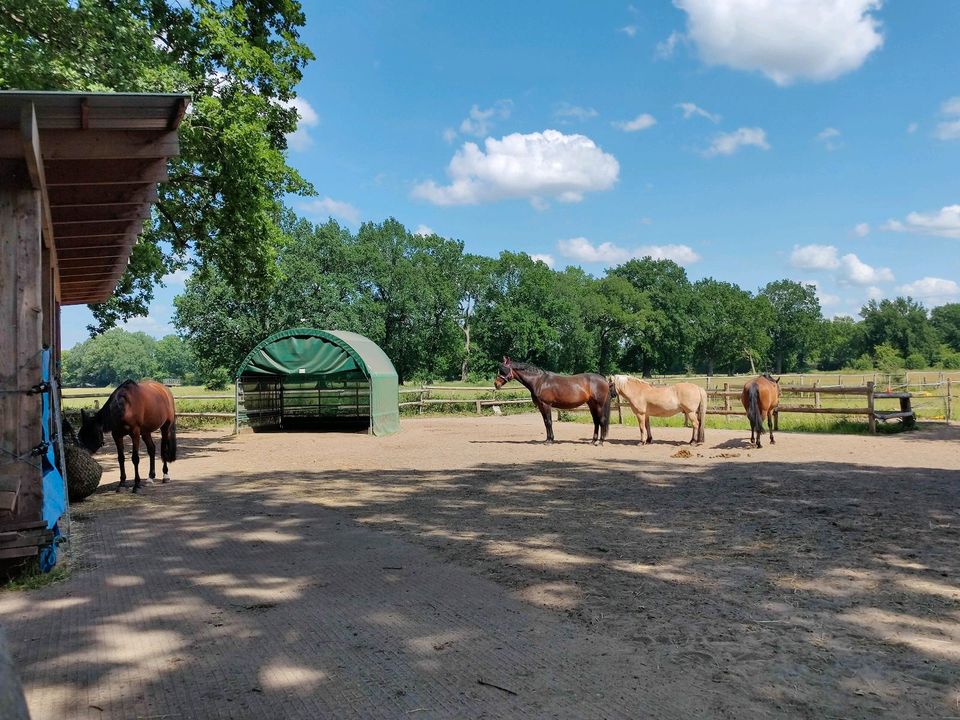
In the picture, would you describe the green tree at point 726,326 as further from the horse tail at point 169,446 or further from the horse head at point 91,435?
the horse head at point 91,435

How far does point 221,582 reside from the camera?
4844mm

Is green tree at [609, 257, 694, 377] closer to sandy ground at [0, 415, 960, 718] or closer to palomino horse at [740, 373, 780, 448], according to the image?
palomino horse at [740, 373, 780, 448]

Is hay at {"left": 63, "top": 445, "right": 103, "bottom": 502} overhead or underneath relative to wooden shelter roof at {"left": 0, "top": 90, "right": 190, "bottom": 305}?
underneath

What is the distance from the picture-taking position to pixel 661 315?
7188 cm

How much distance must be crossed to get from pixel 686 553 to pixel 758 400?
9470 mm

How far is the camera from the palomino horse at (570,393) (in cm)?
1549

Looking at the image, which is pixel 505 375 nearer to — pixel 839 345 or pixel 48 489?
pixel 48 489

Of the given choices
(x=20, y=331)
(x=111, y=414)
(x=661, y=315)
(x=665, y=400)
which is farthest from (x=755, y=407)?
(x=661, y=315)

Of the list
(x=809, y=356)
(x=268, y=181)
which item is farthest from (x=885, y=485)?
(x=809, y=356)

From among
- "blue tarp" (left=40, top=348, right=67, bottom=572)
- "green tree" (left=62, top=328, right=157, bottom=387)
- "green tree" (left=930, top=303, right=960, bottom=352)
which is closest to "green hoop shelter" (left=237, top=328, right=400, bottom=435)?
"blue tarp" (left=40, top=348, right=67, bottom=572)

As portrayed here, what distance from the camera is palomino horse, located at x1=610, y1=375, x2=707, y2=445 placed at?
15070 millimetres

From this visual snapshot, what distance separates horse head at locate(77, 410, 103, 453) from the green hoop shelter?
395 inches

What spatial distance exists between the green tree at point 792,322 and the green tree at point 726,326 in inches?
432

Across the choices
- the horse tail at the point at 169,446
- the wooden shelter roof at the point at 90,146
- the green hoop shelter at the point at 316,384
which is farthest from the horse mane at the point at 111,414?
the green hoop shelter at the point at 316,384
